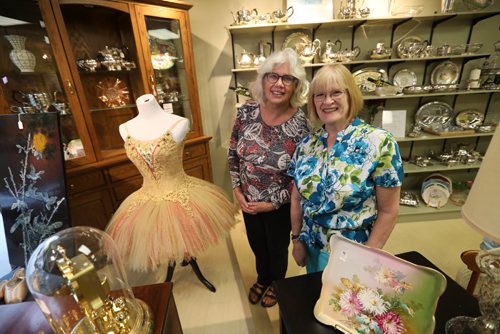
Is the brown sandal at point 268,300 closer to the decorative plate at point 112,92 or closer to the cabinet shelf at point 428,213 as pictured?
the cabinet shelf at point 428,213

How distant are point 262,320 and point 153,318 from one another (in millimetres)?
993

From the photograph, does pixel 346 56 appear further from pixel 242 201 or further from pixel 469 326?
pixel 469 326

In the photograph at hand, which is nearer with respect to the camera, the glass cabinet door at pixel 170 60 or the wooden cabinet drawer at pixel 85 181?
the wooden cabinet drawer at pixel 85 181

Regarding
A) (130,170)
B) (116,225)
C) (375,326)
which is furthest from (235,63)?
(375,326)

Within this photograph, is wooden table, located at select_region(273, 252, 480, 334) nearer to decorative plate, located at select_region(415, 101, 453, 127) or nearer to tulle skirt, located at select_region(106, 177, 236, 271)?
tulle skirt, located at select_region(106, 177, 236, 271)

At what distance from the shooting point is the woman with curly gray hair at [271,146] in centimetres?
111

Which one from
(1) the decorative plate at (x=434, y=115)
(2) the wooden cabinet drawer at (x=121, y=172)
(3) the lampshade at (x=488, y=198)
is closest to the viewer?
(3) the lampshade at (x=488, y=198)

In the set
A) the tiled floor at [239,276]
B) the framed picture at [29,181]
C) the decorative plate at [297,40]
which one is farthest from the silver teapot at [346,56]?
the framed picture at [29,181]

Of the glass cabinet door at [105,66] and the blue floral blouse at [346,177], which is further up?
the glass cabinet door at [105,66]

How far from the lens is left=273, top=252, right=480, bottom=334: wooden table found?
2.09 feet

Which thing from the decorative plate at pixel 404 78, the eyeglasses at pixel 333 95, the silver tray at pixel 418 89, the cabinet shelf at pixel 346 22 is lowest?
the silver tray at pixel 418 89

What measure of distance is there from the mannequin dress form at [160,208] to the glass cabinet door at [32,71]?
618 millimetres

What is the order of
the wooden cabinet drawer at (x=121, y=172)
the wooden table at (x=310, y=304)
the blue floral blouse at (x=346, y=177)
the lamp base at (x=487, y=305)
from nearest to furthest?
the lamp base at (x=487, y=305) < the wooden table at (x=310, y=304) < the blue floral blouse at (x=346, y=177) < the wooden cabinet drawer at (x=121, y=172)

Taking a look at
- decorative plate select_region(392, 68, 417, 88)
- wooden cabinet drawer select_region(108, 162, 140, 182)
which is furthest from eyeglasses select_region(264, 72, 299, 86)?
decorative plate select_region(392, 68, 417, 88)
